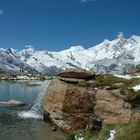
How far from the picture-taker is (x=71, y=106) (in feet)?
169

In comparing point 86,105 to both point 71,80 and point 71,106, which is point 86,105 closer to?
point 71,106

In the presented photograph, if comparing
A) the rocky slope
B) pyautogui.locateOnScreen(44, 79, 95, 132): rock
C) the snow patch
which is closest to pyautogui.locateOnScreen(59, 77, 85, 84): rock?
the rocky slope

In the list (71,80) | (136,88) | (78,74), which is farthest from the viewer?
(78,74)

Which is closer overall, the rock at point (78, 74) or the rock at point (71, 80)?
the rock at point (71, 80)

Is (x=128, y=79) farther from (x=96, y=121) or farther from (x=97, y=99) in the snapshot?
(x=96, y=121)

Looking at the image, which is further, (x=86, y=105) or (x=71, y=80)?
(x=71, y=80)

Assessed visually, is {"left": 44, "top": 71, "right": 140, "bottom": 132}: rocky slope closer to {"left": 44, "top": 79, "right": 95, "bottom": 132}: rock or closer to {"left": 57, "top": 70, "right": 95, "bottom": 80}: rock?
{"left": 44, "top": 79, "right": 95, "bottom": 132}: rock

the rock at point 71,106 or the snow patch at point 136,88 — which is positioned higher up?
the snow patch at point 136,88

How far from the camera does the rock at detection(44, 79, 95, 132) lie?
1952 inches

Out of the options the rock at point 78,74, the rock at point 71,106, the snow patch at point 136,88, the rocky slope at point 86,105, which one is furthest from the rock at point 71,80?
the snow patch at point 136,88

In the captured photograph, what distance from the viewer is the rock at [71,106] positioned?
163 feet

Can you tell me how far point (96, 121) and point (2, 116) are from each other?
2476 centimetres

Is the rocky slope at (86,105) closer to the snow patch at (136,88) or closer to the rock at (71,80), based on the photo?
the rock at (71,80)

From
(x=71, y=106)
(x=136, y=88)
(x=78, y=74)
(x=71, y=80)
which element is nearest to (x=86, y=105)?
(x=71, y=106)
